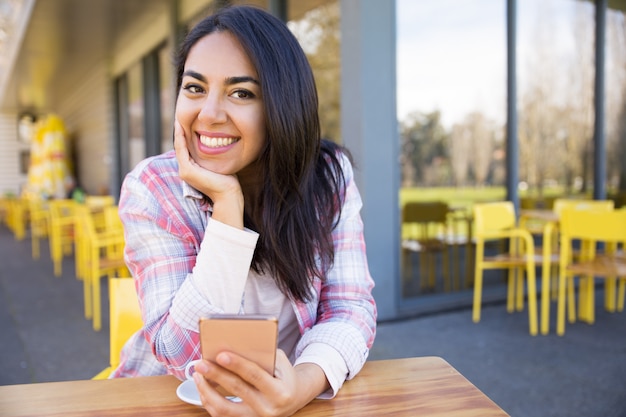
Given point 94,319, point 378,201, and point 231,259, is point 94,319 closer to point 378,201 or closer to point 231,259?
point 378,201

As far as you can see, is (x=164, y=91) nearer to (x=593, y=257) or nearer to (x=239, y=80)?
(x=593, y=257)

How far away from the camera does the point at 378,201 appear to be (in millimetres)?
3766

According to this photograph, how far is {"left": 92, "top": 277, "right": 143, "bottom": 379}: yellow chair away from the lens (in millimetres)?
1361

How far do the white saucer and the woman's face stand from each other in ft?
1.31

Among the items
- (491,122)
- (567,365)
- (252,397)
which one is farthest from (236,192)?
(491,122)

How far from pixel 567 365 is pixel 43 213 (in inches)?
297

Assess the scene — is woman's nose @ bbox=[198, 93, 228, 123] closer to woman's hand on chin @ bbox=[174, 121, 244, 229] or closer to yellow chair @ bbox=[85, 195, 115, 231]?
woman's hand on chin @ bbox=[174, 121, 244, 229]

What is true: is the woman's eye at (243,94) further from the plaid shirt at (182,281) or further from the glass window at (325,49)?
the glass window at (325,49)

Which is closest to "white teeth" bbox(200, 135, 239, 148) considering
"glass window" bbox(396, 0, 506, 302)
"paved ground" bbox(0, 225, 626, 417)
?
"paved ground" bbox(0, 225, 626, 417)

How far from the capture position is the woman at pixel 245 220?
971 mm

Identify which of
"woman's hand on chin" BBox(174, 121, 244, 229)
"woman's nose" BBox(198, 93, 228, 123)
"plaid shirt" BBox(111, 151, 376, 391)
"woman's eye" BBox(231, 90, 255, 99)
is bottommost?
"plaid shirt" BBox(111, 151, 376, 391)

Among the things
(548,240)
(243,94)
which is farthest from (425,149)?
(243,94)

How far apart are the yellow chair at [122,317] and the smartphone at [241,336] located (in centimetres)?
74

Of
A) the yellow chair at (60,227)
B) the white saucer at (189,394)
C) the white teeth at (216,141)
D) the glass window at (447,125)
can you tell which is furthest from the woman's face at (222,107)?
the yellow chair at (60,227)
